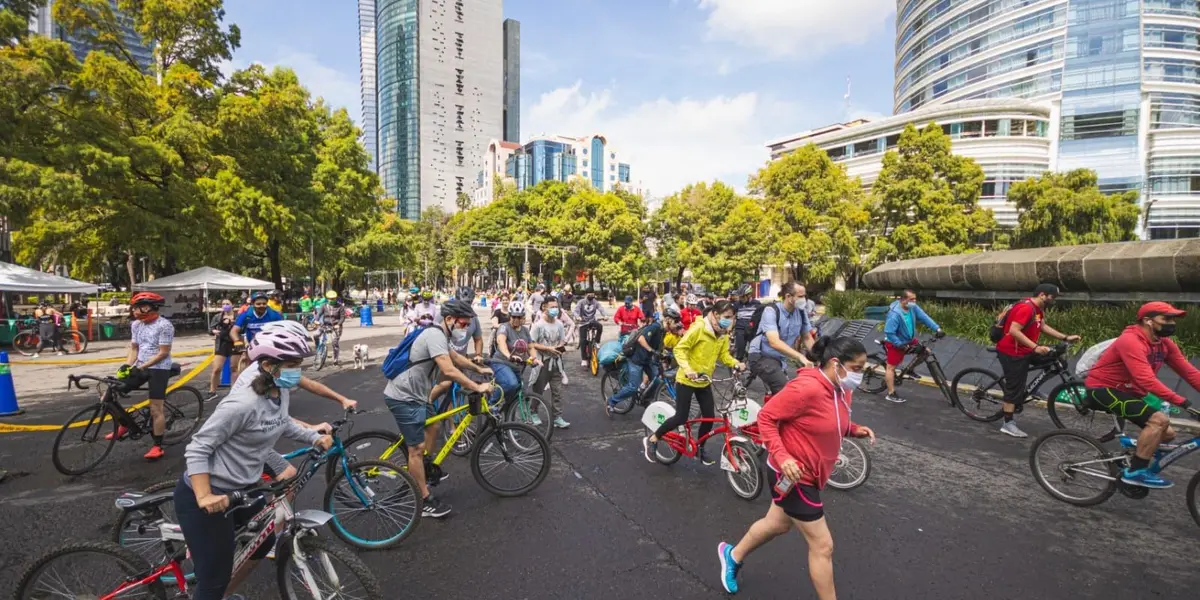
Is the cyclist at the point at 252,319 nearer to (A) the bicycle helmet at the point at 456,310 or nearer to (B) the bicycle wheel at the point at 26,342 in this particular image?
(A) the bicycle helmet at the point at 456,310

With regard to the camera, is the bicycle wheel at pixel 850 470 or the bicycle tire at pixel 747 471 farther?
the bicycle wheel at pixel 850 470

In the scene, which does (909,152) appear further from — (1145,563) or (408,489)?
(408,489)

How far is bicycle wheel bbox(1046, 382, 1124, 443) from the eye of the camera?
6395mm

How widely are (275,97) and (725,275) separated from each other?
28.6m

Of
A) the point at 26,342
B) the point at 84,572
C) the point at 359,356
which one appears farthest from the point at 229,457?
the point at 26,342

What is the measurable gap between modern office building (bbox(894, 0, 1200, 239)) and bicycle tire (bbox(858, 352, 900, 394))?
5211 centimetres

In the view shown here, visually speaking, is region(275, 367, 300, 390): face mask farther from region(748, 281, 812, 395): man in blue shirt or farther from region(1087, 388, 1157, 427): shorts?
region(1087, 388, 1157, 427): shorts

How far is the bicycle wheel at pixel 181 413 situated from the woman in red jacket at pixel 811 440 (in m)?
6.87

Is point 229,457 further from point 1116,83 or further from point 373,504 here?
point 1116,83

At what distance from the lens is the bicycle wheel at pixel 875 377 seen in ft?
31.7

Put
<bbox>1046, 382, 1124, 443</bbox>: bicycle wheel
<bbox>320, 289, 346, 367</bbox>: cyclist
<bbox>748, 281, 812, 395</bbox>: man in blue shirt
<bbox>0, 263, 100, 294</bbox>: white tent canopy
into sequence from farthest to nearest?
<bbox>0, 263, 100, 294</bbox>: white tent canopy, <bbox>320, 289, 346, 367</bbox>: cyclist, <bbox>748, 281, 812, 395</bbox>: man in blue shirt, <bbox>1046, 382, 1124, 443</bbox>: bicycle wheel

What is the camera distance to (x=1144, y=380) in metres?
4.40

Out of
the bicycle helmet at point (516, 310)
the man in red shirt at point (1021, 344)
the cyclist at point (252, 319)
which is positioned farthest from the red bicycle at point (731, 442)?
the cyclist at point (252, 319)

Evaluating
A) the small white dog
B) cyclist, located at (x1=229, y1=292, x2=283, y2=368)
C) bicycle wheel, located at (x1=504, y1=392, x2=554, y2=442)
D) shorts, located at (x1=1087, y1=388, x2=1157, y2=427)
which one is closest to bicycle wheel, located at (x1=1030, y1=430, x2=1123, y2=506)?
shorts, located at (x1=1087, y1=388, x2=1157, y2=427)
